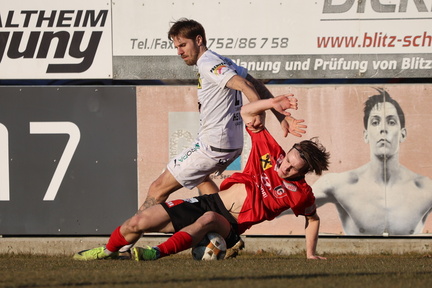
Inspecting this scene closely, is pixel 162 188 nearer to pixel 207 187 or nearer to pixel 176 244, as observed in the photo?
pixel 207 187

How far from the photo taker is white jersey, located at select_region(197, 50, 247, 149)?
8445mm

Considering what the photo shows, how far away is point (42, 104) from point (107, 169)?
1152mm

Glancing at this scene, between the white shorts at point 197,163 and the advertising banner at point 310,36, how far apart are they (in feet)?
8.61

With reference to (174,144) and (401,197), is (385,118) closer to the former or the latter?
(401,197)

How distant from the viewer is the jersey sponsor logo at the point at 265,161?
7984mm

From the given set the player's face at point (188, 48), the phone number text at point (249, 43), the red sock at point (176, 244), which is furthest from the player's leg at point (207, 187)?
the phone number text at point (249, 43)

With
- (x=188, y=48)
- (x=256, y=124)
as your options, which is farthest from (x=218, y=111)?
(x=256, y=124)

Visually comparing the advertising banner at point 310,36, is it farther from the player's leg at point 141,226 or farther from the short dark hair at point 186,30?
the player's leg at point 141,226

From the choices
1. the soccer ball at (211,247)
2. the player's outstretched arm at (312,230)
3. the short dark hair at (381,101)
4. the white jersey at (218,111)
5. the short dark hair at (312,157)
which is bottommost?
the soccer ball at (211,247)

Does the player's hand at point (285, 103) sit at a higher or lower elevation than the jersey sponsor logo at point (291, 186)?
higher

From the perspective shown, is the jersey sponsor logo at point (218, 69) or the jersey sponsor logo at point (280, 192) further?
the jersey sponsor logo at point (218, 69)

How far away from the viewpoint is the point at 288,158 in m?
7.67

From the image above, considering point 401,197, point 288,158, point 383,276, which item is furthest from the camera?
point 401,197

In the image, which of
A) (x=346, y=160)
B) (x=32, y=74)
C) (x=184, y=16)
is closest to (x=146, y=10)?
(x=184, y=16)
